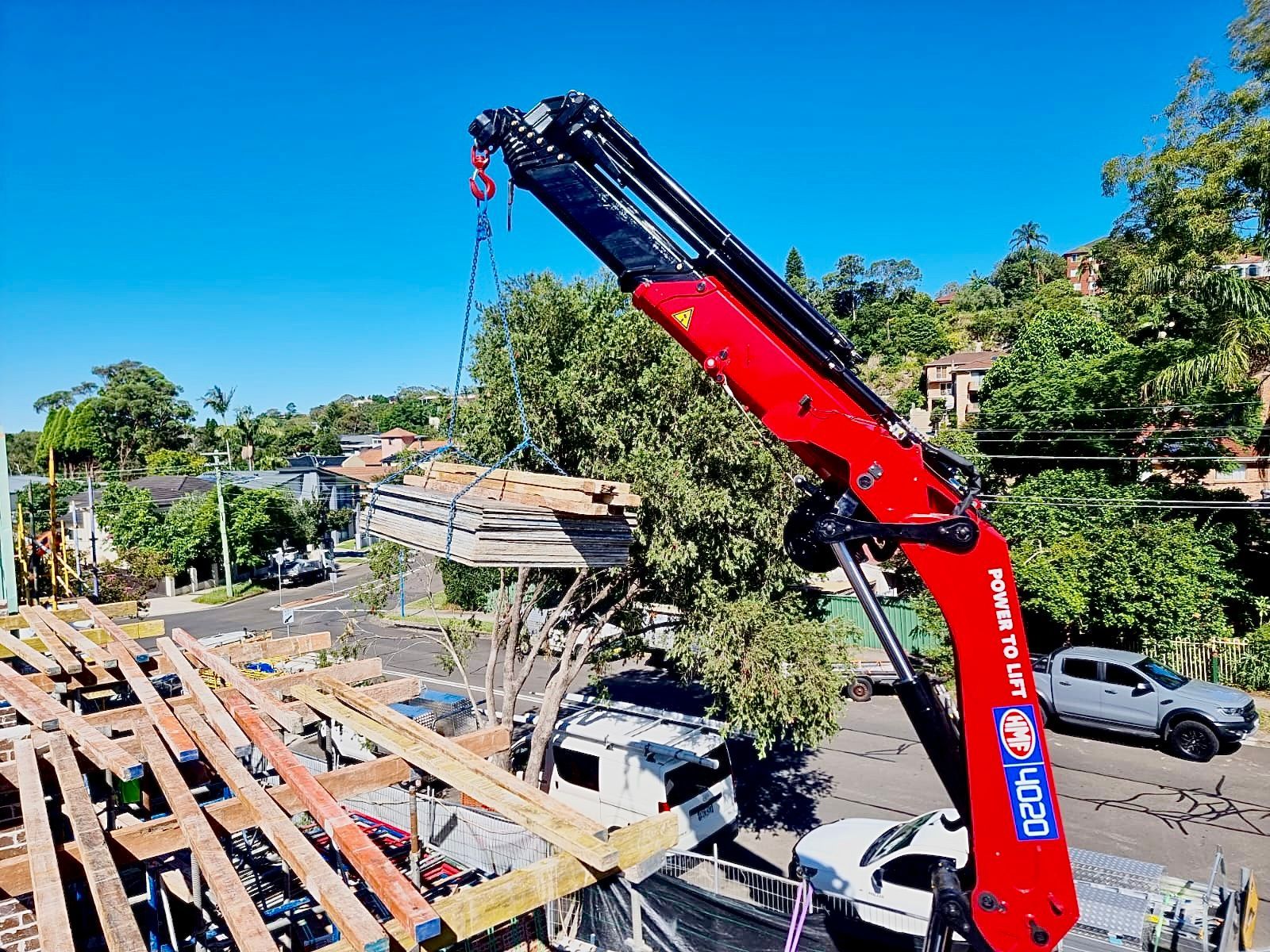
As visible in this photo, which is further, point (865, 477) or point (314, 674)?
point (314, 674)

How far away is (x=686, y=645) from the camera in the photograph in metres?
9.73

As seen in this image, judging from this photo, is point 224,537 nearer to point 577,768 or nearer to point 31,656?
point 31,656

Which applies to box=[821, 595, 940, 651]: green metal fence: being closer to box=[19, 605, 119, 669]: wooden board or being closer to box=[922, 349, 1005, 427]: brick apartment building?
box=[922, 349, 1005, 427]: brick apartment building

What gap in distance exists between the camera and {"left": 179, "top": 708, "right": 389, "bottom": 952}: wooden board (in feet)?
10.6

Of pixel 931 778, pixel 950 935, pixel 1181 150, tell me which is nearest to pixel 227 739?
pixel 950 935

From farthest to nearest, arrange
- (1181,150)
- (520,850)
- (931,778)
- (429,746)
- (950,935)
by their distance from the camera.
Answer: (1181,150), (931,778), (520,850), (429,746), (950,935)

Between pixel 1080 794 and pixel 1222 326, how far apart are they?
36.2 ft

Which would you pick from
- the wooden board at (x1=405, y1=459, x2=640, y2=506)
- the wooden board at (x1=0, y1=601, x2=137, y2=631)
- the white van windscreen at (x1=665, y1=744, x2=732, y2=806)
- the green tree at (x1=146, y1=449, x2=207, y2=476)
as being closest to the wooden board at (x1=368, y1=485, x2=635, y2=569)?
the wooden board at (x1=405, y1=459, x2=640, y2=506)

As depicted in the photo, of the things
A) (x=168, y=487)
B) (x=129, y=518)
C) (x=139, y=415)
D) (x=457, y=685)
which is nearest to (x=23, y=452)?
(x=139, y=415)

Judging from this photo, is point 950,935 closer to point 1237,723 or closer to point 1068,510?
point 1237,723

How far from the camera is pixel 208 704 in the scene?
21.0ft

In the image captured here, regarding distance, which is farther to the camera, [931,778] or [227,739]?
[931,778]

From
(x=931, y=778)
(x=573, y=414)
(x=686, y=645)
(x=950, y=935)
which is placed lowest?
(x=931, y=778)

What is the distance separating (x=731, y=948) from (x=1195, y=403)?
18653mm
